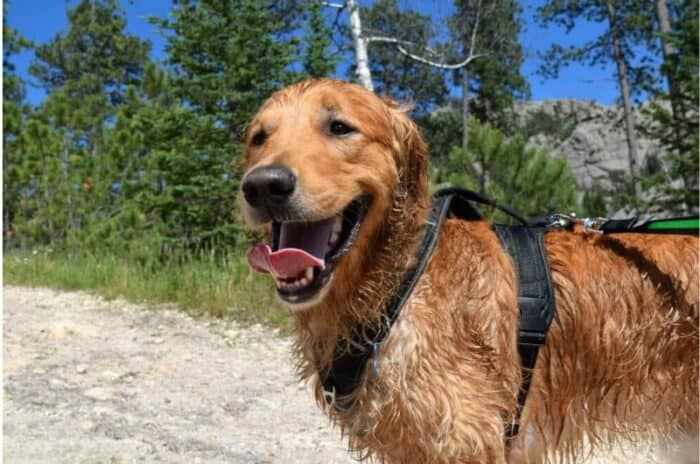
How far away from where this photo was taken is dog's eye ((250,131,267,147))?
8.73ft

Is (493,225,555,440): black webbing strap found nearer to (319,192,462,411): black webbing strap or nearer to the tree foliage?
(319,192,462,411): black webbing strap

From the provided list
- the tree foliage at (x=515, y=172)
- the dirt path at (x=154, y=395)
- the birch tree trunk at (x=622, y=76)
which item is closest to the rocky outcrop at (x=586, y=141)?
the birch tree trunk at (x=622, y=76)

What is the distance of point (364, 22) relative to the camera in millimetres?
16797

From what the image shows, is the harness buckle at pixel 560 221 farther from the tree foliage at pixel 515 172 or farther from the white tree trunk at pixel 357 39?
the white tree trunk at pixel 357 39

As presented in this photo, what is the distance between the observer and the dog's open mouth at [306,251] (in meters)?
2.24

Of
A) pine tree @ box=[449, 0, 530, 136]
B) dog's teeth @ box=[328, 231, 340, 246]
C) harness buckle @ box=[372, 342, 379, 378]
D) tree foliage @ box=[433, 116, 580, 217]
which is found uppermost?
pine tree @ box=[449, 0, 530, 136]

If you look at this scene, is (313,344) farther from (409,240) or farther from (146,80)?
(146,80)

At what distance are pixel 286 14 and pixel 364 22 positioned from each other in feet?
8.39

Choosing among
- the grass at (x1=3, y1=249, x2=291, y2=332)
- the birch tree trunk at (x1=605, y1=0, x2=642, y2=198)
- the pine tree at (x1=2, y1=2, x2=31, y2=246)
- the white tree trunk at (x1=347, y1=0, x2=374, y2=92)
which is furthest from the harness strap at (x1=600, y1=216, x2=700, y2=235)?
the birch tree trunk at (x1=605, y1=0, x2=642, y2=198)

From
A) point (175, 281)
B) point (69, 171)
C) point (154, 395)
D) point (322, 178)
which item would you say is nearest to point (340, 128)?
point (322, 178)

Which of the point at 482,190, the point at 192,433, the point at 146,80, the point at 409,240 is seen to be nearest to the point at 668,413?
the point at 409,240

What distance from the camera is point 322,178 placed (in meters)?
2.27

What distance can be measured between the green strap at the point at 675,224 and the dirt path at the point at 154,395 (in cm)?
187

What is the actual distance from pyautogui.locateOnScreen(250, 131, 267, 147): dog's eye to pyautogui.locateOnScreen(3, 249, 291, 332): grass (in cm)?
463
